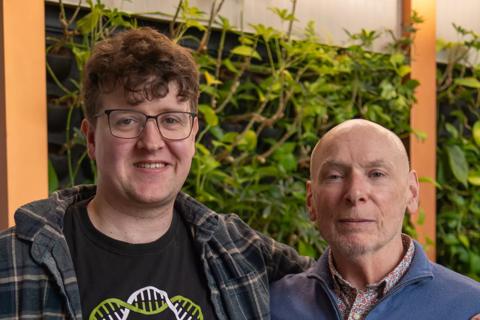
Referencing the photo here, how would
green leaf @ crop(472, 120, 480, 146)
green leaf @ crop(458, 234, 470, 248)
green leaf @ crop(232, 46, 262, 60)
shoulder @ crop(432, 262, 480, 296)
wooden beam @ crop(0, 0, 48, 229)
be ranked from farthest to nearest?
green leaf @ crop(472, 120, 480, 146) → green leaf @ crop(458, 234, 470, 248) → green leaf @ crop(232, 46, 262, 60) → wooden beam @ crop(0, 0, 48, 229) → shoulder @ crop(432, 262, 480, 296)

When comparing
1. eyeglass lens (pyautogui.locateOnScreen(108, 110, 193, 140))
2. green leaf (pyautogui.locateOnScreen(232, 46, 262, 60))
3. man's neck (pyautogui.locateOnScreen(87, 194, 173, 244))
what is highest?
green leaf (pyautogui.locateOnScreen(232, 46, 262, 60))

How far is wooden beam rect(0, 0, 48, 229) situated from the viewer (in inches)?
87.9

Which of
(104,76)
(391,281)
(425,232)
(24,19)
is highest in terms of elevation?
(24,19)

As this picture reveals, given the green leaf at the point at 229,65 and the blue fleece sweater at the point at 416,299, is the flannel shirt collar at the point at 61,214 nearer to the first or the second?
the blue fleece sweater at the point at 416,299

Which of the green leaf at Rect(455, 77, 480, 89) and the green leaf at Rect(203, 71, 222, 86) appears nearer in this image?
the green leaf at Rect(203, 71, 222, 86)

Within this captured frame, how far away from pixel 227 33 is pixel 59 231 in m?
1.68

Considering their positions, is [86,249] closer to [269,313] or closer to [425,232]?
[269,313]

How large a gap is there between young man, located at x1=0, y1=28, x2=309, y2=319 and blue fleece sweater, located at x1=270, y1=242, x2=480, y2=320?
131mm

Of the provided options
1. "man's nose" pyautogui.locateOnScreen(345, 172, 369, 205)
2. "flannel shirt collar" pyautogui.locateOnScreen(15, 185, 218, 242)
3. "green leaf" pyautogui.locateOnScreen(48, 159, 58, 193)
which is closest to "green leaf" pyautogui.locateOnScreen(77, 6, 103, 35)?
"green leaf" pyautogui.locateOnScreen(48, 159, 58, 193)

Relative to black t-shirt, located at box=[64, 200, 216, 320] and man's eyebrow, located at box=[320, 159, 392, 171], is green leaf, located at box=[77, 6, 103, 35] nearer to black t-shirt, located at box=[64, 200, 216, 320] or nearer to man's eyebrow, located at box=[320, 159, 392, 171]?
black t-shirt, located at box=[64, 200, 216, 320]

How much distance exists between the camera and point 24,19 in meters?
2.27

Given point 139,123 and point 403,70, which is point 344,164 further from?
point 403,70

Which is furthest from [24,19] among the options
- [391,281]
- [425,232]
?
[425,232]

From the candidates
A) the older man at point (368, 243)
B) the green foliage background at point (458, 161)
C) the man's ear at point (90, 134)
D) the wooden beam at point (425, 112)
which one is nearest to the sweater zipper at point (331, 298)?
the older man at point (368, 243)
